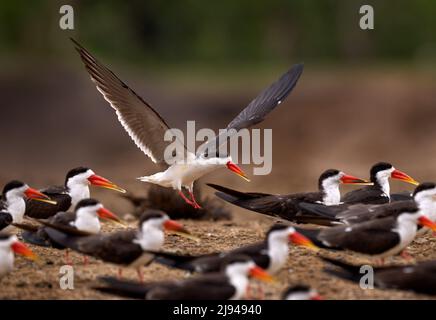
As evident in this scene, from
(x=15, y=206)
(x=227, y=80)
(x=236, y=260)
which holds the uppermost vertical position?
(x=227, y=80)

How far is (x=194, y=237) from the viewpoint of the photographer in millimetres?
10195

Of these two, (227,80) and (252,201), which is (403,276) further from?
(227,80)

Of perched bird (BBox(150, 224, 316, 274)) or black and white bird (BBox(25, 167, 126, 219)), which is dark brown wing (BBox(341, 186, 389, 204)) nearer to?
black and white bird (BBox(25, 167, 126, 219))

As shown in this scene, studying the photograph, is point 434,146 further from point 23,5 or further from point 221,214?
point 23,5

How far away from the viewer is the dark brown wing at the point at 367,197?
12.1 m

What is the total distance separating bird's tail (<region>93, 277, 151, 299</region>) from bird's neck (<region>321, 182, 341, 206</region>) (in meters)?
3.75

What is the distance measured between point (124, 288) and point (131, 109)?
3897 mm

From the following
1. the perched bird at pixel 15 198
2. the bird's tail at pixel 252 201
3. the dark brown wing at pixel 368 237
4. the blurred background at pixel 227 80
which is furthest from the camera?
the blurred background at pixel 227 80

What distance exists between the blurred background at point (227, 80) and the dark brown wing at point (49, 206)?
591 cm

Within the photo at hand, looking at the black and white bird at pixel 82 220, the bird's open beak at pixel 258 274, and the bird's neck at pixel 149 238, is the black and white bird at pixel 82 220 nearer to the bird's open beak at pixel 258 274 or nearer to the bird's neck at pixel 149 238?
the bird's neck at pixel 149 238

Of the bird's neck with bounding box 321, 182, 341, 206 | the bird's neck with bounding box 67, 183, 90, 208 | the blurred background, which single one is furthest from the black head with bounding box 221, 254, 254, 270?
the blurred background

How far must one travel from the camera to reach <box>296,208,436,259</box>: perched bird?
9.51 metres

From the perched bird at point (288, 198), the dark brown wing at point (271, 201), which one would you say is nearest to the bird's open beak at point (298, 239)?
the perched bird at point (288, 198)

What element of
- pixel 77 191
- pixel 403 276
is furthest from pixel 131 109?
pixel 403 276
